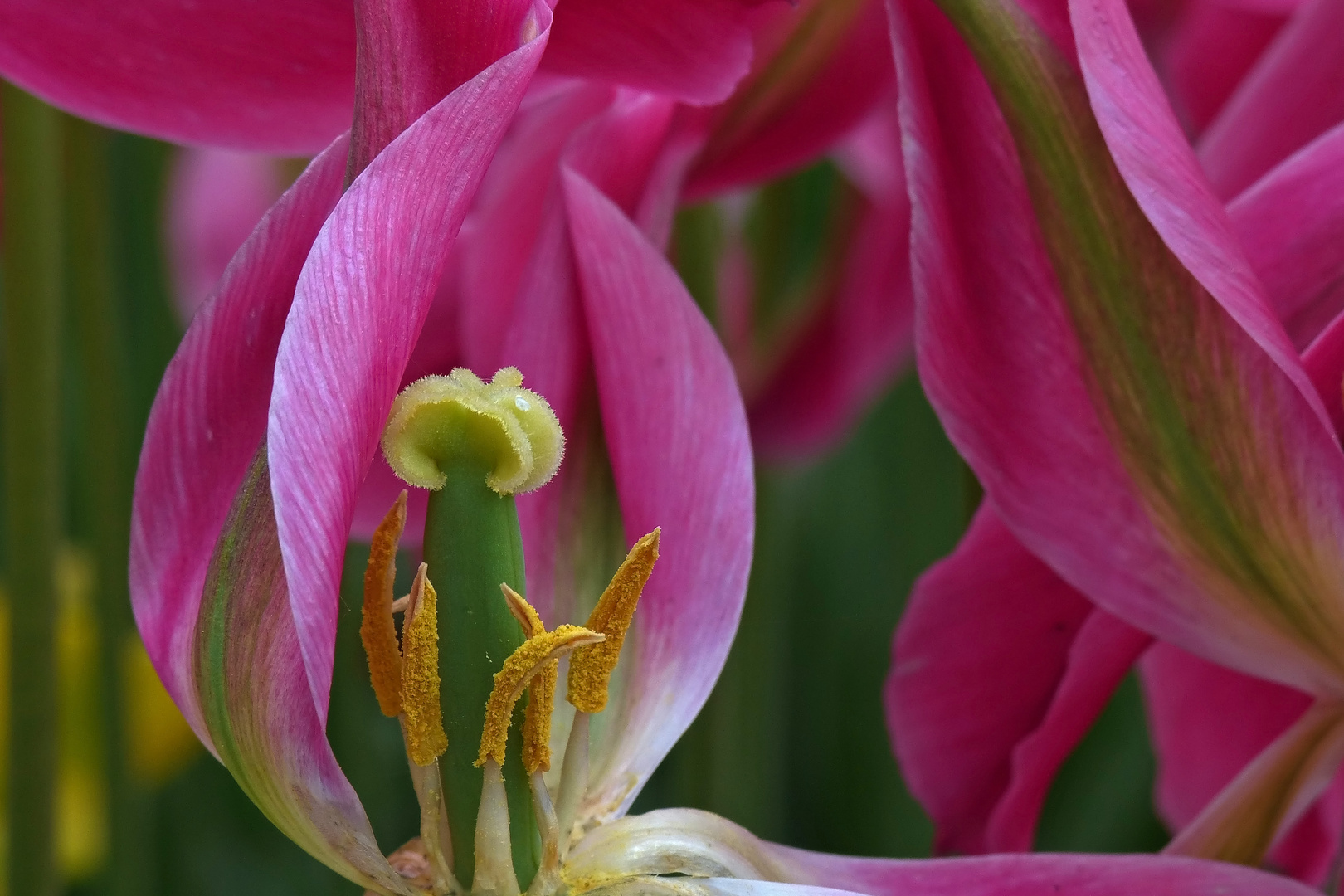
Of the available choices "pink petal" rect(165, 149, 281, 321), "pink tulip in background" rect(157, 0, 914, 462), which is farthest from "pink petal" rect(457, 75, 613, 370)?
"pink petal" rect(165, 149, 281, 321)

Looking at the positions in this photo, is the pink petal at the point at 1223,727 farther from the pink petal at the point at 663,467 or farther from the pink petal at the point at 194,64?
the pink petal at the point at 194,64

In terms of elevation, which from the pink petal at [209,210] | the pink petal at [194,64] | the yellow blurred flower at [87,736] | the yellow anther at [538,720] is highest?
the pink petal at [209,210]

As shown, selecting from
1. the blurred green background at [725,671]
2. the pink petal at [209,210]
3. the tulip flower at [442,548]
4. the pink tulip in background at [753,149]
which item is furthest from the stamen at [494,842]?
the pink petal at [209,210]

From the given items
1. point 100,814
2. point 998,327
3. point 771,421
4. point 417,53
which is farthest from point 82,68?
point 100,814

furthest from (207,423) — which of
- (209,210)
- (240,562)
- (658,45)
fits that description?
(209,210)

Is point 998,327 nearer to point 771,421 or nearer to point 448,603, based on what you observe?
point 448,603

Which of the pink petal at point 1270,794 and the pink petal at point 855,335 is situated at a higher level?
the pink petal at point 855,335

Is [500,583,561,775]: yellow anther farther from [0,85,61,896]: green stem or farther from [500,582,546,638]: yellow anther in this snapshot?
[0,85,61,896]: green stem
